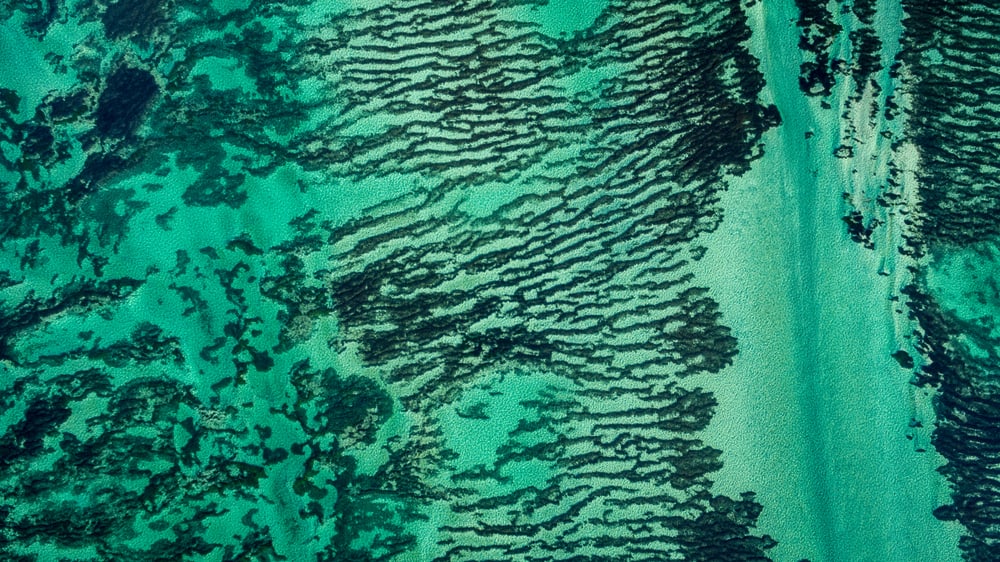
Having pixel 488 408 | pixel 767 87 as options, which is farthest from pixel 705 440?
pixel 767 87

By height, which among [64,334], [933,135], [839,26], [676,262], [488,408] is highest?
[839,26]

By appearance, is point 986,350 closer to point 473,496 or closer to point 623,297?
point 623,297

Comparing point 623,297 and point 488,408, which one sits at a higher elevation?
point 623,297


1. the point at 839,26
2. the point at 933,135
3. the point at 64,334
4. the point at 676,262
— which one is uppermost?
the point at 839,26

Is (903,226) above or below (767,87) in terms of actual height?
below

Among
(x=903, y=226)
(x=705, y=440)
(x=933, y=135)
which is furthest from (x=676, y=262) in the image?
(x=933, y=135)

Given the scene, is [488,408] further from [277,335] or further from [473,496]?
[277,335]
